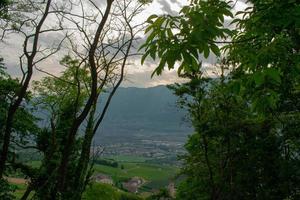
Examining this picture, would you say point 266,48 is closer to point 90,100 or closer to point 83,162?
point 90,100

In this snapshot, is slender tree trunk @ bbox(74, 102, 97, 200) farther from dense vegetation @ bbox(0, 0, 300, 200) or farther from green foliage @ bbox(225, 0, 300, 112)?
green foliage @ bbox(225, 0, 300, 112)

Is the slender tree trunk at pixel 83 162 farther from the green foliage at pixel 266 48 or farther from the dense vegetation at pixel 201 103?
the green foliage at pixel 266 48

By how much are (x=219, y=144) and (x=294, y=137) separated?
37.2 feet

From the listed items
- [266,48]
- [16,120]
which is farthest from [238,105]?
[266,48]

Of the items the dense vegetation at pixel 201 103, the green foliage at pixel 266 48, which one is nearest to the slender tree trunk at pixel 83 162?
the dense vegetation at pixel 201 103

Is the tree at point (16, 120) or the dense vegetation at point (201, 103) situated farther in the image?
the tree at point (16, 120)

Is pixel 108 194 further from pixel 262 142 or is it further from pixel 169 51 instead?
pixel 169 51

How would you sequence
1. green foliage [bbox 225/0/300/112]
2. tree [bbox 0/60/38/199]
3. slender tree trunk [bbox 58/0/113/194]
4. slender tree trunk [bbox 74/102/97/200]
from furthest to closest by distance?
tree [bbox 0/60/38/199] → slender tree trunk [bbox 74/102/97/200] → slender tree trunk [bbox 58/0/113/194] → green foliage [bbox 225/0/300/112]

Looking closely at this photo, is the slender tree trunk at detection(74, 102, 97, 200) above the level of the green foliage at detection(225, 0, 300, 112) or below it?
below

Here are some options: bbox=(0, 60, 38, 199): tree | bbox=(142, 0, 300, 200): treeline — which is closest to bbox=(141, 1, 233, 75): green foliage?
bbox=(142, 0, 300, 200): treeline

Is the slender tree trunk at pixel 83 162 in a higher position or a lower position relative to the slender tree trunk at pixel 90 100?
lower

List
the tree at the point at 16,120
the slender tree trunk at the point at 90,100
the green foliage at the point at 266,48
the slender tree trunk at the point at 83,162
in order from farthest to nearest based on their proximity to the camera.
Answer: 1. the tree at the point at 16,120
2. the slender tree trunk at the point at 83,162
3. the slender tree trunk at the point at 90,100
4. the green foliage at the point at 266,48

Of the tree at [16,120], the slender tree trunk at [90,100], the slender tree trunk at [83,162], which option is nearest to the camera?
the slender tree trunk at [90,100]

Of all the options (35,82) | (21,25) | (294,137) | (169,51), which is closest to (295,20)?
(169,51)
